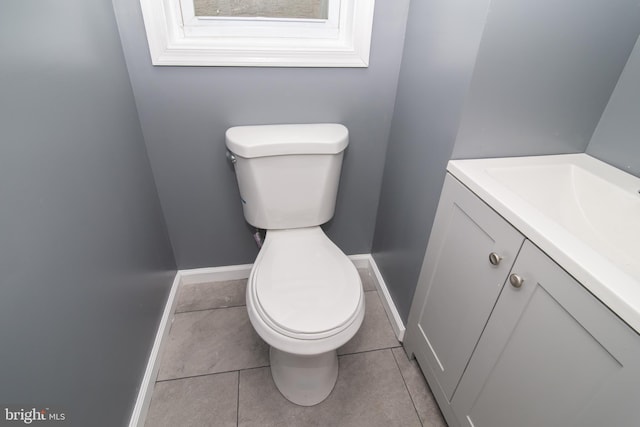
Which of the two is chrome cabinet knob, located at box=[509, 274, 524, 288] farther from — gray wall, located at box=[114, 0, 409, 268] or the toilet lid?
gray wall, located at box=[114, 0, 409, 268]

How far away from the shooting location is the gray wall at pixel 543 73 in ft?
2.70

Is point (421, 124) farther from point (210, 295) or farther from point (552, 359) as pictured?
point (210, 295)

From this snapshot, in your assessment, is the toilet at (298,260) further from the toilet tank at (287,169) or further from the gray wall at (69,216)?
the gray wall at (69,216)

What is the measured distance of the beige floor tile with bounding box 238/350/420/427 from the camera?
1.15 m

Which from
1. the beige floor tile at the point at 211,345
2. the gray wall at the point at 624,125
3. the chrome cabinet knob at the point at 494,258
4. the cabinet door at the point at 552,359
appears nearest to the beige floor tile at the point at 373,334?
the beige floor tile at the point at 211,345

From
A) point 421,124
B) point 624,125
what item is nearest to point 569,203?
point 624,125

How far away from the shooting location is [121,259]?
1.03m

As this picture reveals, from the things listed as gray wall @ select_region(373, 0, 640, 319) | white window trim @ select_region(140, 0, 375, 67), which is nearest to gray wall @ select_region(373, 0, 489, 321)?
gray wall @ select_region(373, 0, 640, 319)

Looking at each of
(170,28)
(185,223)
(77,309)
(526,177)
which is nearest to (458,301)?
(526,177)

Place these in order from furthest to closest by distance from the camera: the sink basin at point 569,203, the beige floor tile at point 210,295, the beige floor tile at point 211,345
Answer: the beige floor tile at point 210,295
the beige floor tile at point 211,345
the sink basin at point 569,203

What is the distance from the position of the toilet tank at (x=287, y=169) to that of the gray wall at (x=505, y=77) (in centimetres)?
33

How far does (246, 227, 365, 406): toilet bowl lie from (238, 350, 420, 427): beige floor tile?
1.5 inches

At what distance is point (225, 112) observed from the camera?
126 centimetres

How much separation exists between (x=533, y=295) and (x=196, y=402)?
1.14m
